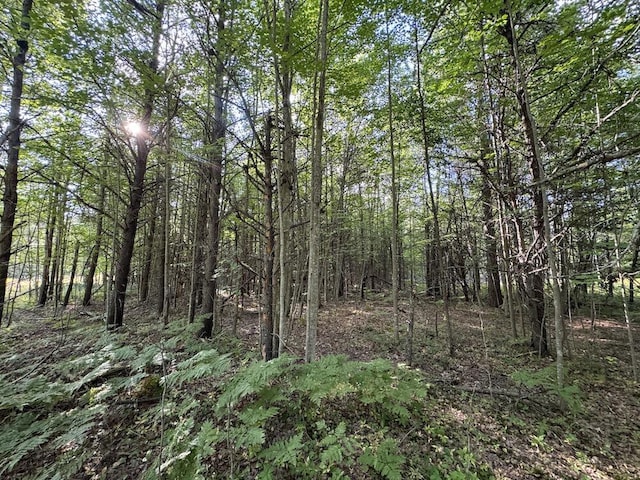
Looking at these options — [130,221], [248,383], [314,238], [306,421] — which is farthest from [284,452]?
[130,221]

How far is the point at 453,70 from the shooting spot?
5.22 metres

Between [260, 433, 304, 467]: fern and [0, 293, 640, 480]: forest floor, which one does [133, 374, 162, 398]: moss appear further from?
[260, 433, 304, 467]: fern

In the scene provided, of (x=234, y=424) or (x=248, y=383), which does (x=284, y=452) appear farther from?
(x=234, y=424)

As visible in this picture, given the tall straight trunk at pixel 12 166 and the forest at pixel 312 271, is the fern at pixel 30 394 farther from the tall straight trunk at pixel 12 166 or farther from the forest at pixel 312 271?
the tall straight trunk at pixel 12 166

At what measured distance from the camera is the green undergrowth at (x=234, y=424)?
2471mm

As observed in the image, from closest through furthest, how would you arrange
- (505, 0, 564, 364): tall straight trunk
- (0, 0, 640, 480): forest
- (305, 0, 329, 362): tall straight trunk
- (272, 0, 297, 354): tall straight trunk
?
1. (0, 0, 640, 480): forest
2. (305, 0, 329, 362): tall straight trunk
3. (272, 0, 297, 354): tall straight trunk
4. (505, 0, 564, 364): tall straight trunk

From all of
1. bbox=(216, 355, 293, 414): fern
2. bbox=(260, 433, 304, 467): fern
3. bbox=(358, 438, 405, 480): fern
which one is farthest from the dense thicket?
bbox=(358, 438, 405, 480): fern

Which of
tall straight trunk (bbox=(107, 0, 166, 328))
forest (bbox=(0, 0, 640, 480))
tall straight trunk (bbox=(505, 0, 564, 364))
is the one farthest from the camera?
tall straight trunk (bbox=(107, 0, 166, 328))

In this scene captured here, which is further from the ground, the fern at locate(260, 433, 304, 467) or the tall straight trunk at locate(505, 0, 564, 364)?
the tall straight trunk at locate(505, 0, 564, 364)

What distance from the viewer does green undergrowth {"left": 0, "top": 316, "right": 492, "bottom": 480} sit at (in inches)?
97.3

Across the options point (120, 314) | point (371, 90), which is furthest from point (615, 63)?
point (120, 314)

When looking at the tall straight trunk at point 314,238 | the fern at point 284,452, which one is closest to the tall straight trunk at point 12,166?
the tall straight trunk at point 314,238

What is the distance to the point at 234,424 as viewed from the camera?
2947 mm

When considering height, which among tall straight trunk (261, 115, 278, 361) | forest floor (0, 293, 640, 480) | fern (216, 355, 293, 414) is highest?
tall straight trunk (261, 115, 278, 361)
